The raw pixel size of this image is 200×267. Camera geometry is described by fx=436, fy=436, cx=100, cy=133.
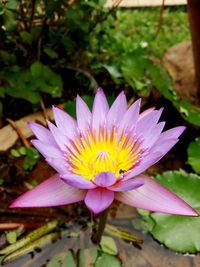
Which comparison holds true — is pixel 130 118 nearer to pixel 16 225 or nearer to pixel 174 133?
pixel 174 133

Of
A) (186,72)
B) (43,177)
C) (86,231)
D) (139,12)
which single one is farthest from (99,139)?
(139,12)

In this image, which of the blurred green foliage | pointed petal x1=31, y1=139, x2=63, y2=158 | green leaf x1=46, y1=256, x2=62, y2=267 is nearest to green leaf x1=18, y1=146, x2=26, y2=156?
the blurred green foliage

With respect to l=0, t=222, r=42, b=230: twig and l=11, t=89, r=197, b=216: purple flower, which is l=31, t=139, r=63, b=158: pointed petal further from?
l=0, t=222, r=42, b=230: twig

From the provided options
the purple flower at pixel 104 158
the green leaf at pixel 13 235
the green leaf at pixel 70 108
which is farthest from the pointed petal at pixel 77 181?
the green leaf at pixel 70 108

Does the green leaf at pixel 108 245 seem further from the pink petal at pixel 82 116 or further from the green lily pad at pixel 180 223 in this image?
the pink petal at pixel 82 116

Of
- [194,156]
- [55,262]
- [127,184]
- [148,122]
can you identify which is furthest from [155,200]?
[194,156]
